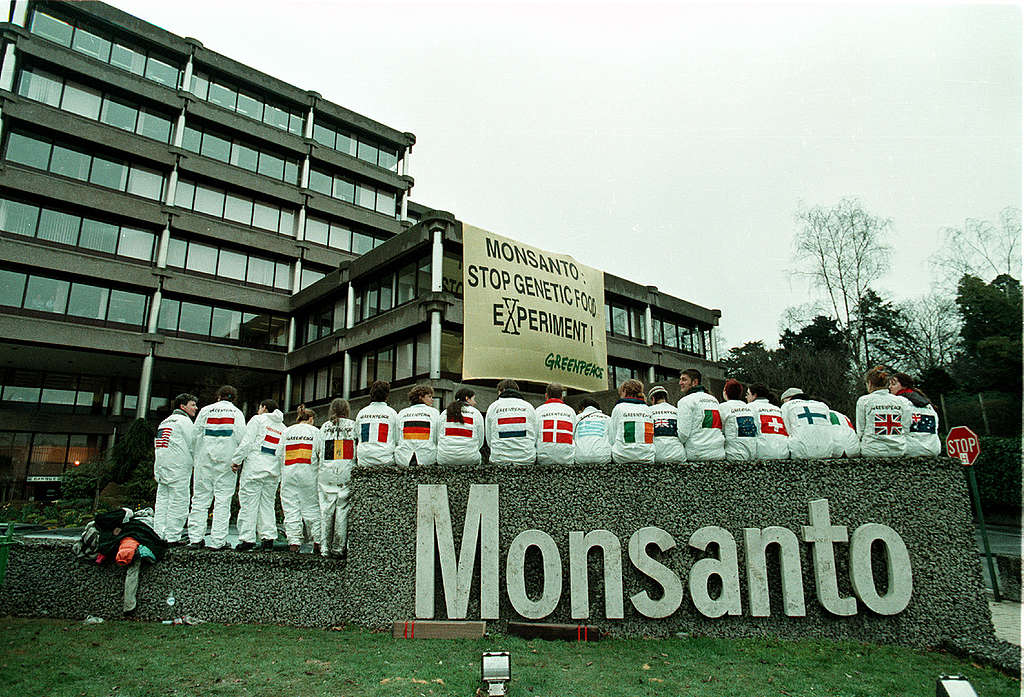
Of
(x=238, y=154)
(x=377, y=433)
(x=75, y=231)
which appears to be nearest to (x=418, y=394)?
(x=377, y=433)

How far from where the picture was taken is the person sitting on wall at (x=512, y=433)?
607cm

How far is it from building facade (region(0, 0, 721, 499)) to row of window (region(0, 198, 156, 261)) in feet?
0.21

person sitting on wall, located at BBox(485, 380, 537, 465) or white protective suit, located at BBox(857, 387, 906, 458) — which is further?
person sitting on wall, located at BBox(485, 380, 537, 465)

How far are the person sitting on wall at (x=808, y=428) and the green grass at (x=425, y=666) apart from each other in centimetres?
183

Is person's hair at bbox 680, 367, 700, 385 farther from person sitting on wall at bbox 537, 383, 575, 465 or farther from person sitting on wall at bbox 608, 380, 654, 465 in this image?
person sitting on wall at bbox 537, 383, 575, 465

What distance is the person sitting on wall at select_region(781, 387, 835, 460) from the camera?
611 centimetres

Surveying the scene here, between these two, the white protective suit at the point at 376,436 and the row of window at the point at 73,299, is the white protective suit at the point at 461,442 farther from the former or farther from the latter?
the row of window at the point at 73,299

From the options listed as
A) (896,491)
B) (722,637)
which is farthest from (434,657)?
(896,491)

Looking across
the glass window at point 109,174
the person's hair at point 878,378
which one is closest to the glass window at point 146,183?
the glass window at point 109,174

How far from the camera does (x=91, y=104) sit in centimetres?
2603

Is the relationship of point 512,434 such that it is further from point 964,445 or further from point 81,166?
point 81,166

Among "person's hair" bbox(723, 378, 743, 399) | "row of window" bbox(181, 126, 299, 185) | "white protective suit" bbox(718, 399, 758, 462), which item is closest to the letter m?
"white protective suit" bbox(718, 399, 758, 462)

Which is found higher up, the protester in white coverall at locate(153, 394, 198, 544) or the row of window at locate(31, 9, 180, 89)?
the row of window at locate(31, 9, 180, 89)

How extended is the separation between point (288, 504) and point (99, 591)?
190cm
